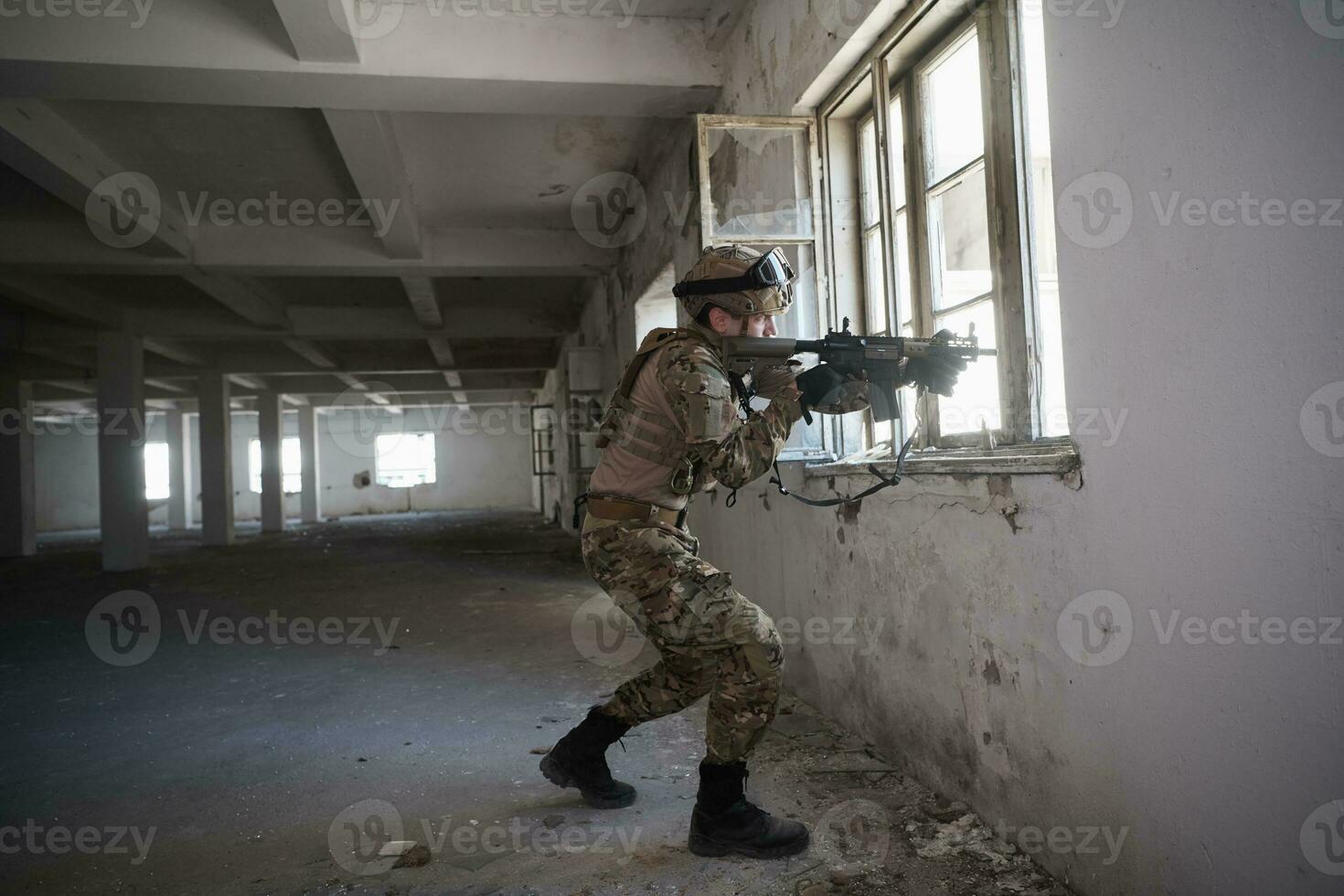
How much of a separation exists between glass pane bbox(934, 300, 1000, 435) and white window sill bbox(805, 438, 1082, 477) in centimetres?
13

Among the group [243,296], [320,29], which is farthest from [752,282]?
[243,296]

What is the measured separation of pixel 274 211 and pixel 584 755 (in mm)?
5956

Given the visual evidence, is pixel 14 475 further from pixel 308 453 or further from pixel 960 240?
pixel 960 240

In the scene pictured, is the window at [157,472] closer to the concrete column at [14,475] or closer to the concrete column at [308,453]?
the concrete column at [308,453]

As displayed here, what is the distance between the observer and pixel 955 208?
319cm

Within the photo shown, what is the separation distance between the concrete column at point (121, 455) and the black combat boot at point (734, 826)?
9617 mm

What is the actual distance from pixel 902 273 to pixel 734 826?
188 centimetres

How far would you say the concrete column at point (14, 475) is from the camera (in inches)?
450

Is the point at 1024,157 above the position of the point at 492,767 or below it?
above

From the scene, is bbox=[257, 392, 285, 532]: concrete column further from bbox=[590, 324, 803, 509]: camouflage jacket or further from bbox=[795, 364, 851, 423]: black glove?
bbox=[795, 364, 851, 423]: black glove

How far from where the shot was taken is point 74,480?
20.5 m

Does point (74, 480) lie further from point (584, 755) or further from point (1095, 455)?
point (1095, 455)

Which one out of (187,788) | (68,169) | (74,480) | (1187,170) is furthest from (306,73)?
(74,480)

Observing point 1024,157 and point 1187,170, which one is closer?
point 1187,170
